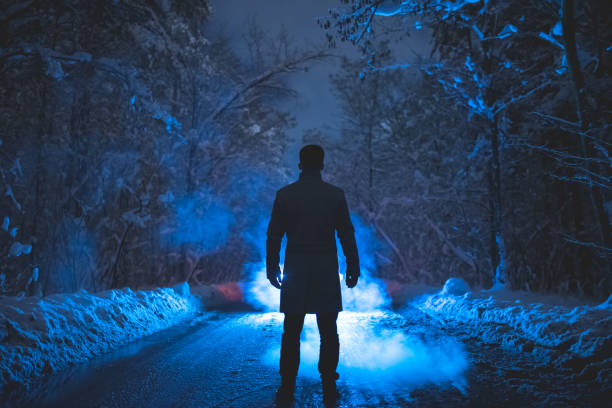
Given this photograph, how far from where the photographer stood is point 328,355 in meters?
4.02

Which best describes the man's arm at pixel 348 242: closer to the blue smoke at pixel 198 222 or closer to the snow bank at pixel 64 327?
the snow bank at pixel 64 327

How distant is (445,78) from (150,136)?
32.7 ft

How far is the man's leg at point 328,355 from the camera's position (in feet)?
12.5

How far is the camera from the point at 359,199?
22875 millimetres

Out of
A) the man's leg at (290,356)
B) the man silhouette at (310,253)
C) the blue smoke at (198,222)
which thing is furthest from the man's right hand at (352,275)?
the blue smoke at (198,222)

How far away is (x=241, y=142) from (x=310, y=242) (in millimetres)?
15650

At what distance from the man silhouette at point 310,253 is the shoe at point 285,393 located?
323mm

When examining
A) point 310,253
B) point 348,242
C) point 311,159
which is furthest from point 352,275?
point 311,159

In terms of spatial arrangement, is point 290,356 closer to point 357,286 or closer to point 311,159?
point 311,159

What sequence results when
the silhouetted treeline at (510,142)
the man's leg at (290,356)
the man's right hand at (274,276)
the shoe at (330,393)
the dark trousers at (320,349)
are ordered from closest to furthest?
the shoe at (330,393) → the man's leg at (290,356) → the dark trousers at (320,349) → the man's right hand at (274,276) → the silhouetted treeline at (510,142)

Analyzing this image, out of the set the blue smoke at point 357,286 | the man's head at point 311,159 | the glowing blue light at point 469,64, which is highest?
the glowing blue light at point 469,64

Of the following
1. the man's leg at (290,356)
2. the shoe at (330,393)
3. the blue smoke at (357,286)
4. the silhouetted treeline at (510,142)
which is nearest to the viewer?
the shoe at (330,393)

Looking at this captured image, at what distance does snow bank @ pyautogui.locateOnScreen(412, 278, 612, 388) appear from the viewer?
14.8 ft

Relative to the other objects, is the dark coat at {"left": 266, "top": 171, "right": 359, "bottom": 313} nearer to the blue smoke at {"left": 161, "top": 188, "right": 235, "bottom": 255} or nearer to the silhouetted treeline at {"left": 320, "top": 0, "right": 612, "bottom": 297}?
the silhouetted treeline at {"left": 320, "top": 0, "right": 612, "bottom": 297}
